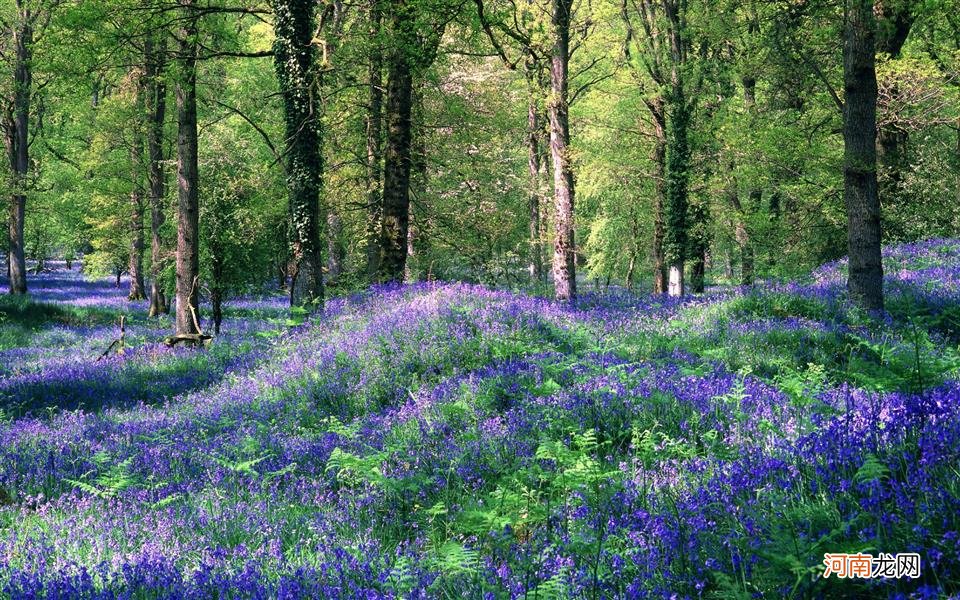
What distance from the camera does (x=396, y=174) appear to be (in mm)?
12953

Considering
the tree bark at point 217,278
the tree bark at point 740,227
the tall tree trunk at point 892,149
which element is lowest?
the tree bark at point 217,278

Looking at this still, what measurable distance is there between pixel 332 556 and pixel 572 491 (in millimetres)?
1409

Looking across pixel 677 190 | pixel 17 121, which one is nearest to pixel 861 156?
pixel 677 190

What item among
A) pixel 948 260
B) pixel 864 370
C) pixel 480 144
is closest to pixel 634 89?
pixel 480 144

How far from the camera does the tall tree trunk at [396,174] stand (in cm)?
1285

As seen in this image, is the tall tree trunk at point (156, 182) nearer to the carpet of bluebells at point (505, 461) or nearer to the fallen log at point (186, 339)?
the fallen log at point (186, 339)

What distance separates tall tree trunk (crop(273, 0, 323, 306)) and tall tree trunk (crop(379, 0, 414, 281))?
1.50m

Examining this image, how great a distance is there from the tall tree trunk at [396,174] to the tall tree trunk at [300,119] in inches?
59.1

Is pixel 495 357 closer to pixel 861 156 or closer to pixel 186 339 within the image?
pixel 861 156

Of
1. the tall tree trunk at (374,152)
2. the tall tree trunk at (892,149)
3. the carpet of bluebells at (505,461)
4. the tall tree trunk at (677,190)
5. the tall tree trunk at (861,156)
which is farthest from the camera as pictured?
the tall tree trunk at (677,190)

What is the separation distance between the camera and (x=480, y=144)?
22312mm

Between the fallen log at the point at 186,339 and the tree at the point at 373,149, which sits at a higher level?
the tree at the point at 373,149

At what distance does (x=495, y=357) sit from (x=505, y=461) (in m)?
2.65

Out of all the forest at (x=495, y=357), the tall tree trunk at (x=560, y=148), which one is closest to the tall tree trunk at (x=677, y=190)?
the forest at (x=495, y=357)
